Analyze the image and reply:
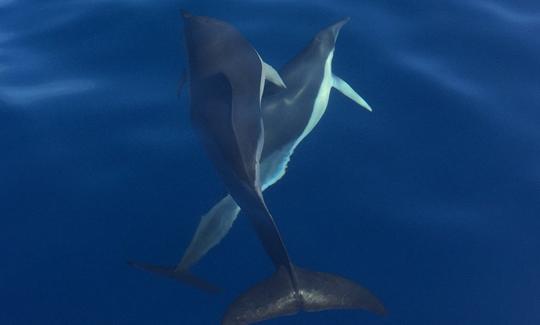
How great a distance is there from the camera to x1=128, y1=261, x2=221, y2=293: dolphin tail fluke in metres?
6.46

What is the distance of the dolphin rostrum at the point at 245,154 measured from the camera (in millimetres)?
6066

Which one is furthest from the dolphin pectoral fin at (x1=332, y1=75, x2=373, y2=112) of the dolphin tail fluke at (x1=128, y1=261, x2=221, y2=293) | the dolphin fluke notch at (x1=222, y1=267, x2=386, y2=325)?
the dolphin tail fluke at (x1=128, y1=261, x2=221, y2=293)

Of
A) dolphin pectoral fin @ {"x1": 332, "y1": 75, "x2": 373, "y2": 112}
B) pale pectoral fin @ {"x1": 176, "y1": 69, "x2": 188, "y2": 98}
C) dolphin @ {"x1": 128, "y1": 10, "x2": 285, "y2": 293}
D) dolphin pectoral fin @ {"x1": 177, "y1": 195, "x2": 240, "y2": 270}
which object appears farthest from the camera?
dolphin pectoral fin @ {"x1": 332, "y1": 75, "x2": 373, "y2": 112}

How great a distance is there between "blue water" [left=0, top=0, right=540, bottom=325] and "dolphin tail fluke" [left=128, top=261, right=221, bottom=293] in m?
0.34

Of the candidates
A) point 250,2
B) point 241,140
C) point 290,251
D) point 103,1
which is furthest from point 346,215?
point 103,1

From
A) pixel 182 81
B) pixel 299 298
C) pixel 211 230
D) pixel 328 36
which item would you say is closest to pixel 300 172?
pixel 211 230

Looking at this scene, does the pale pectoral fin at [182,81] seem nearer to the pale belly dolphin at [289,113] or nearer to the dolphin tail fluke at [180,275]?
the pale belly dolphin at [289,113]

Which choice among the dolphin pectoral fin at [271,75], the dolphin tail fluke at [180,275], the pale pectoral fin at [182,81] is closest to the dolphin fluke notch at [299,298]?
the dolphin tail fluke at [180,275]

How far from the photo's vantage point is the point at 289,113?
8.66 metres

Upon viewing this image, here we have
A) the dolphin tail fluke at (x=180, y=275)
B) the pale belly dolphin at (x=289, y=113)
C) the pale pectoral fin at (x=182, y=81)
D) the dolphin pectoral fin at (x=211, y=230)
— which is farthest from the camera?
the pale pectoral fin at (x=182, y=81)

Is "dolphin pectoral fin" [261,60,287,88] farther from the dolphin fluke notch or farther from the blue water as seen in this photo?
the dolphin fluke notch

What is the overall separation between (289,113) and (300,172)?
102 cm

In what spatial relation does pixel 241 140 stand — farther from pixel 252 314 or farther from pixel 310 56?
pixel 310 56

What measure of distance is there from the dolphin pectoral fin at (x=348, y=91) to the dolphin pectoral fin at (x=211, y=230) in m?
2.92
